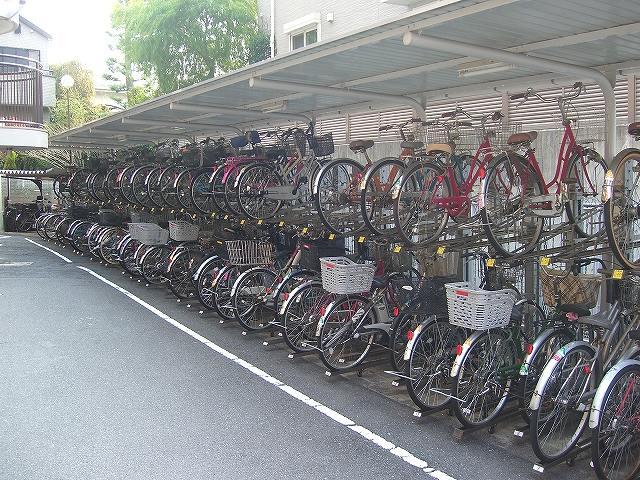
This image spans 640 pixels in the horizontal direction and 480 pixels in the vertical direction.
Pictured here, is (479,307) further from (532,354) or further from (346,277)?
(346,277)

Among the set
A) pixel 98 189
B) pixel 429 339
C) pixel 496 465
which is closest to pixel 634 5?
pixel 429 339

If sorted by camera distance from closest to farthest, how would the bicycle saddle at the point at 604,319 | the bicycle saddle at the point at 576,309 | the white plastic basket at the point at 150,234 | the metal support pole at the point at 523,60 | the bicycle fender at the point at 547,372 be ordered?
the bicycle fender at the point at 547,372 → the bicycle saddle at the point at 604,319 → the bicycle saddle at the point at 576,309 → the metal support pole at the point at 523,60 → the white plastic basket at the point at 150,234

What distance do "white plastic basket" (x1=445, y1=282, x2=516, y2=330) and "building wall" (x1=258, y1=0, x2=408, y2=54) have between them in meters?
10.5

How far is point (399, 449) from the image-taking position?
4.70 m

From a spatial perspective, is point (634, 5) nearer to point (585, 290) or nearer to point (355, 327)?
point (585, 290)

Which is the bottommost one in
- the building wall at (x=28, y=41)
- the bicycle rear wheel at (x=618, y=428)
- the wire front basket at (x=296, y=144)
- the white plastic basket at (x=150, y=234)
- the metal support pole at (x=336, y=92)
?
the bicycle rear wheel at (x=618, y=428)

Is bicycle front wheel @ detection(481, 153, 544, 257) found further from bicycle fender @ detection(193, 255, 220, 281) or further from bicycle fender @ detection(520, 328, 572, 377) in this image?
bicycle fender @ detection(193, 255, 220, 281)

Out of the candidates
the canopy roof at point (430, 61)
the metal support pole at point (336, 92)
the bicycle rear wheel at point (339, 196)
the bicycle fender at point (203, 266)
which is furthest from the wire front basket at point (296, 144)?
the bicycle fender at point (203, 266)

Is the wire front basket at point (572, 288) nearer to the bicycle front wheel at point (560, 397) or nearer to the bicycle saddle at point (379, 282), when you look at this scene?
the bicycle front wheel at point (560, 397)

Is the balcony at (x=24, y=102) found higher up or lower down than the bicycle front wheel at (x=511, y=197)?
higher up

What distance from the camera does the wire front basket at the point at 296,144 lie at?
8375 millimetres

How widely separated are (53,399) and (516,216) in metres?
4.32

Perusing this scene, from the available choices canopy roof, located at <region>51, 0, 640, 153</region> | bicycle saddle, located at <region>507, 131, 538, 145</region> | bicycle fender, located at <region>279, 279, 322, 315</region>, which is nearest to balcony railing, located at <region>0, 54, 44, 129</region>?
canopy roof, located at <region>51, 0, 640, 153</region>

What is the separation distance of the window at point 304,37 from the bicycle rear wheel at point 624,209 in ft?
47.0
